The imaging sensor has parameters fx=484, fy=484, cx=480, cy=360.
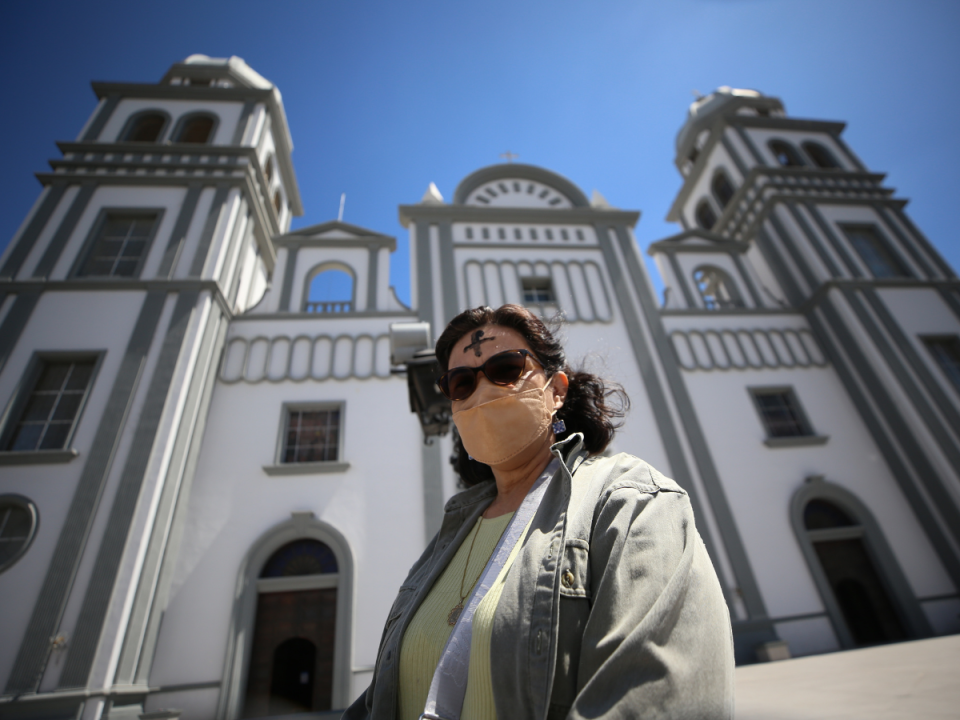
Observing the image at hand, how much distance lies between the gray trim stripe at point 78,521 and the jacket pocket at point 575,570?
676cm

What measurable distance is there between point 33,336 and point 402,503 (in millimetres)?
6173

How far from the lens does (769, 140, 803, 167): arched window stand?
47.3 ft

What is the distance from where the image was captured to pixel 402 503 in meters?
7.46

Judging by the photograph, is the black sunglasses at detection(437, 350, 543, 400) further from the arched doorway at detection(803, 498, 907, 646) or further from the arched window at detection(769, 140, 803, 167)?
the arched window at detection(769, 140, 803, 167)

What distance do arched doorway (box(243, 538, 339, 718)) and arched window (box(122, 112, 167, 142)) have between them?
1091cm

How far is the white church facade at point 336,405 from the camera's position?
6.00 metres

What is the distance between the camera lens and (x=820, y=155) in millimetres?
15008

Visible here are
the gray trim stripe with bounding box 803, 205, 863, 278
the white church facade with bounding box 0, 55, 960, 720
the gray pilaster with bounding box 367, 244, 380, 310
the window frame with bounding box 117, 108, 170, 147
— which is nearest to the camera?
the white church facade with bounding box 0, 55, 960, 720

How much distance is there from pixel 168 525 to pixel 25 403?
2.84 m

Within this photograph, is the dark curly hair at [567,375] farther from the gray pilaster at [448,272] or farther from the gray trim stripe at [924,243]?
the gray trim stripe at [924,243]

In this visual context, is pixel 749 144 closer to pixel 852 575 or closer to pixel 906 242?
pixel 906 242

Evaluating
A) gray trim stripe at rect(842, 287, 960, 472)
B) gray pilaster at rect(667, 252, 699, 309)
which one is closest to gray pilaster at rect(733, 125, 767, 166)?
gray pilaster at rect(667, 252, 699, 309)

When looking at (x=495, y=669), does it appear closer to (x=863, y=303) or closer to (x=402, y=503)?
(x=402, y=503)

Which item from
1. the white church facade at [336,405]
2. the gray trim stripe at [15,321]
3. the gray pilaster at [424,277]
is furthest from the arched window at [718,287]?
the gray trim stripe at [15,321]
